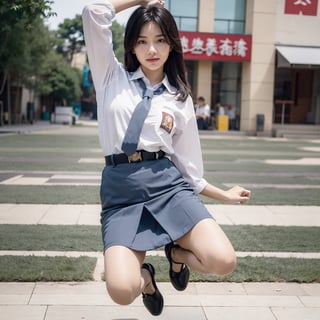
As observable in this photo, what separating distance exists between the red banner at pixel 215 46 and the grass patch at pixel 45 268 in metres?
22.5

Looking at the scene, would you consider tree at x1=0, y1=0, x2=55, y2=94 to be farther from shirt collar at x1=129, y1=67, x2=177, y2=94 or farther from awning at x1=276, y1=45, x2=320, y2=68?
awning at x1=276, y1=45, x2=320, y2=68

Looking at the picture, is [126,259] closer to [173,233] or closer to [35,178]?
[173,233]

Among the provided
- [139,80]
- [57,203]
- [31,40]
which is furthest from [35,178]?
[31,40]

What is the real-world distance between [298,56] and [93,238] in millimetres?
21624

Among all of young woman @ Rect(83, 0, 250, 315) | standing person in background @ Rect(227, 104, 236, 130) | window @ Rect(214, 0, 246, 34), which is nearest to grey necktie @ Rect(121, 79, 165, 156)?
young woman @ Rect(83, 0, 250, 315)

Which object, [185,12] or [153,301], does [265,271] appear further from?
[185,12]

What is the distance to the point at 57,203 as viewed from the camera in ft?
24.9

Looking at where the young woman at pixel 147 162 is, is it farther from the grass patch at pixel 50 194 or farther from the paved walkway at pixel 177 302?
the grass patch at pixel 50 194

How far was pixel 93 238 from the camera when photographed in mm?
5566

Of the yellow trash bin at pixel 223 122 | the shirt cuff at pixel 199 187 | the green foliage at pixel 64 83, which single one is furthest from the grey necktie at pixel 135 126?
the green foliage at pixel 64 83

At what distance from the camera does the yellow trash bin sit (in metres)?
27.4

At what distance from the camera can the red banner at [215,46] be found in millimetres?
26219

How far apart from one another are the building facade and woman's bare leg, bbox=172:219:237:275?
23.2 m

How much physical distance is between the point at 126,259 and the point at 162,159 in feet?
1.98
